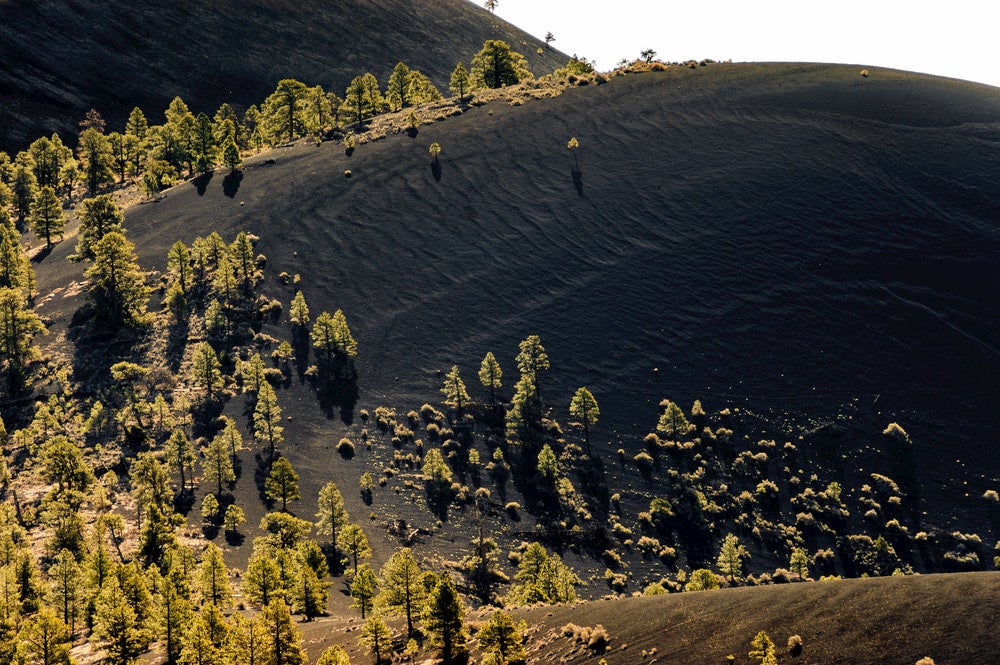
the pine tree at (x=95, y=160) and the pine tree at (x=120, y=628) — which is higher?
the pine tree at (x=95, y=160)

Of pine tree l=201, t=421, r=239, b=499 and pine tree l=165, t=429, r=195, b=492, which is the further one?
pine tree l=165, t=429, r=195, b=492

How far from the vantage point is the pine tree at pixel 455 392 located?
337 feet

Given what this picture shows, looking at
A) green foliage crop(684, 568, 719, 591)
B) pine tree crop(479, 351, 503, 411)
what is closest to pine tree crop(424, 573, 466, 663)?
green foliage crop(684, 568, 719, 591)

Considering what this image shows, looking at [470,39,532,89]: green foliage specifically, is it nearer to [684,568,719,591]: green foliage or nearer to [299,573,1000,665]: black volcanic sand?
[684,568,719,591]: green foliage

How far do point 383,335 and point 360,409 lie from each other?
1454cm

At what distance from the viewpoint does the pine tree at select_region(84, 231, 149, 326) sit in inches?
4419

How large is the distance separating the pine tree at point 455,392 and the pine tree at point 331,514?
22.3 meters

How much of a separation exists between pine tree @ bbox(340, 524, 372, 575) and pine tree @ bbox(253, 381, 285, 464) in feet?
59.9

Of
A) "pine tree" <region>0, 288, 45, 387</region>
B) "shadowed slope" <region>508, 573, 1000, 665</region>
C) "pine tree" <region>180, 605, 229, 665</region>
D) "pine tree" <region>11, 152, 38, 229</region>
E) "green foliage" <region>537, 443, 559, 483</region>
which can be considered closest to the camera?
"shadowed slope" <region>508, 573, 1000, 665</region>

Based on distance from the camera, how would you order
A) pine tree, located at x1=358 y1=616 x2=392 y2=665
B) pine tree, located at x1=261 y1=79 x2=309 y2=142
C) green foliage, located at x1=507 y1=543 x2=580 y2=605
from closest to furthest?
1. pine tree, located at x1=358 y1=616 x2=392 y2=665
2. green foliage, located at x1=507 y1=543 x2=580 y2=605
3. pine tree, located at x1=261 y1=79 x2=309 y2=142

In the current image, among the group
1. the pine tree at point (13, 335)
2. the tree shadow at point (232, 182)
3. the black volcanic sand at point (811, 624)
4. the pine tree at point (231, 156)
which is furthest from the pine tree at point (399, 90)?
the black volcanic sand at point (811, 624)

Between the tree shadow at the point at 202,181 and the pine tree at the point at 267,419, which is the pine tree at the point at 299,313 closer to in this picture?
the pine tree at the point at 267,419

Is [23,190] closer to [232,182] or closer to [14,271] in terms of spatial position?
[14,271]

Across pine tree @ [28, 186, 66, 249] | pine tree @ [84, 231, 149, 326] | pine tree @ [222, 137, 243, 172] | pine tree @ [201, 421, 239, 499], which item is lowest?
pine tree @ [201, 421, 239, 499]
